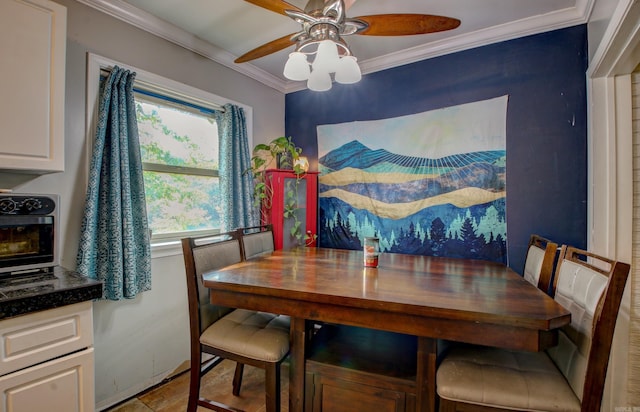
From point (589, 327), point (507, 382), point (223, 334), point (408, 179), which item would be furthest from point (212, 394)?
point (408, 179)

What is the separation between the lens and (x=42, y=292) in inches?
44.5

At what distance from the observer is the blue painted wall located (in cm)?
208

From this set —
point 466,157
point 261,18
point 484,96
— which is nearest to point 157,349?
point 261,18

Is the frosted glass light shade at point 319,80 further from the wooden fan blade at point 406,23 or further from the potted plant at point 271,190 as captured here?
the potted plant at point 271,190

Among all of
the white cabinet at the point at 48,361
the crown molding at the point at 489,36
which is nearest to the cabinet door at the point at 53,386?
the white cabinet at the point at 48,361

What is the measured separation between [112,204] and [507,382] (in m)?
2.20

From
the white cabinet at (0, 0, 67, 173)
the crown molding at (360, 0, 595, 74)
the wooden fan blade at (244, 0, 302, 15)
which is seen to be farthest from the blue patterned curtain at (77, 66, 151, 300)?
the crown molding at (360, 0, 595, 74)

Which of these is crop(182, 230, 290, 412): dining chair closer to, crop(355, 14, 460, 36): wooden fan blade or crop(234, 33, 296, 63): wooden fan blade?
crop(234, 33, 296, 63): wooden fan blade

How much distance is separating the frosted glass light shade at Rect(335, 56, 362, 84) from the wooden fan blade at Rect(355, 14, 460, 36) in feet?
0.58

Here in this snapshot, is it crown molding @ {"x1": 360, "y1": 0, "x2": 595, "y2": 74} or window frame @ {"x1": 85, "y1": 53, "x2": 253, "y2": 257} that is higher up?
crown molding @ {"x1": 360, "y1": 0, "x2": 595, "y2": 74}

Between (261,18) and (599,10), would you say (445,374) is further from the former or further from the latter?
(261,18)

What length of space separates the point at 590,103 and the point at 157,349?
134 inches

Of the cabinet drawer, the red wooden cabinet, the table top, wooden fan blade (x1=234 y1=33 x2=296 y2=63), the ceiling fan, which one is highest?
wooden fan blade (x1=234 y1=33 x2=296 y2=63)

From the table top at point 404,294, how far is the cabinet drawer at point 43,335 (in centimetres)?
51
